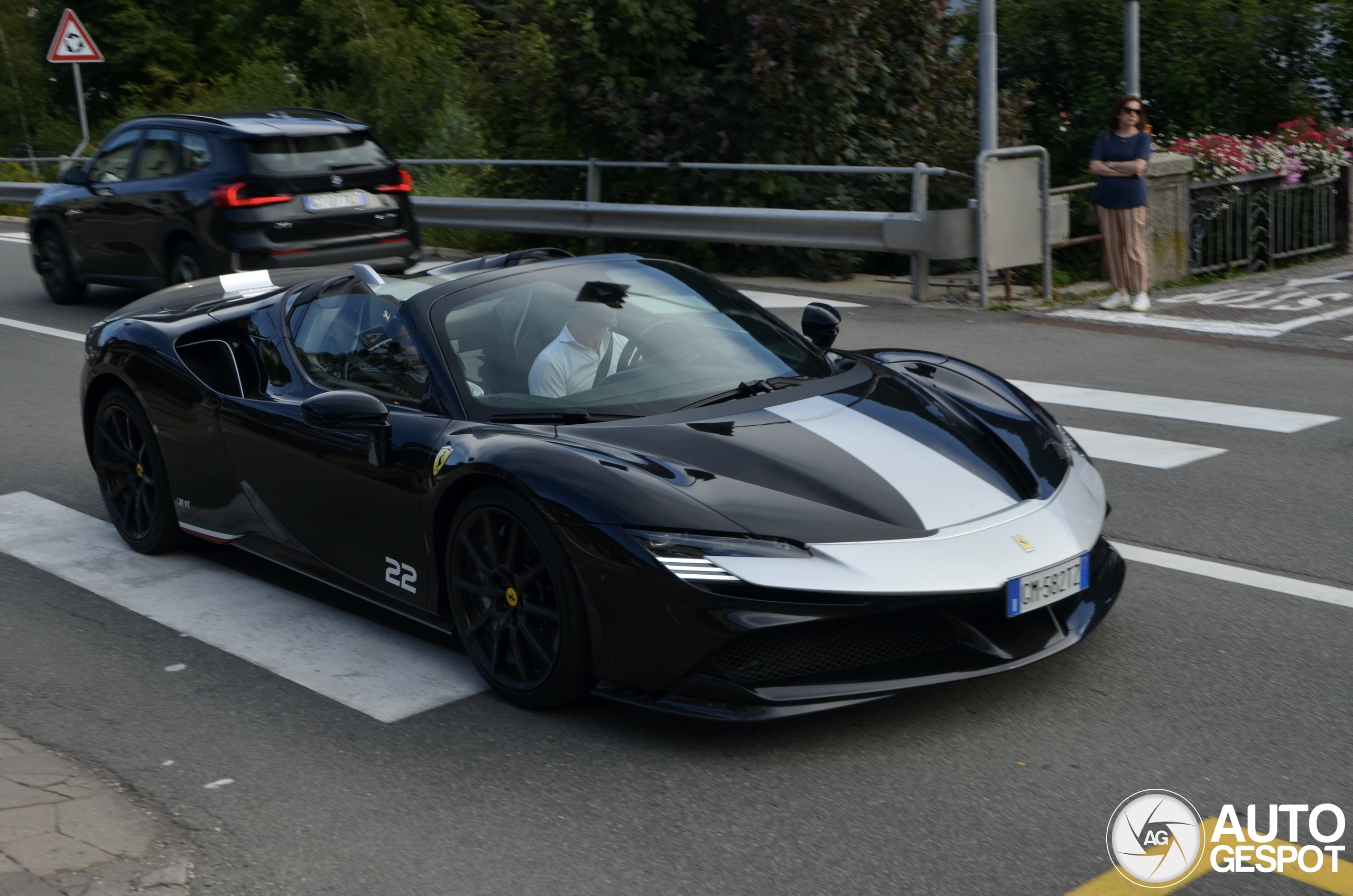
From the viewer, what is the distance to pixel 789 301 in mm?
12406

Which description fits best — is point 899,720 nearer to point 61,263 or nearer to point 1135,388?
point 1135,388

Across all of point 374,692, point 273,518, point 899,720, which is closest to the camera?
point 899,720

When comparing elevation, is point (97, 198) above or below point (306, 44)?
below

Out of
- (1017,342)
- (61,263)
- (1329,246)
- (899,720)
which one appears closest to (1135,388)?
(1017,342)

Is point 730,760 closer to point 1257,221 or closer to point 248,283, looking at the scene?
point 248,283

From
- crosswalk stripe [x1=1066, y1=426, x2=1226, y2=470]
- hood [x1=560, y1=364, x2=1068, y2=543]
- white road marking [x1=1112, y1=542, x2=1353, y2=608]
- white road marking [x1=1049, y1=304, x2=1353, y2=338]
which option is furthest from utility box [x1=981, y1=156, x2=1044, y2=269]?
hood [x1=560, y1=364, x2=1068, y2=543]

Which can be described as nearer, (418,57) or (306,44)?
(418,57)

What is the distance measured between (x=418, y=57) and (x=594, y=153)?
13.6 m

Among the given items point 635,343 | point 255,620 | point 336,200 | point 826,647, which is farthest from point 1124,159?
point 826,647

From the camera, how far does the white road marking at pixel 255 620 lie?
4547 mm

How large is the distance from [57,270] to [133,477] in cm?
868

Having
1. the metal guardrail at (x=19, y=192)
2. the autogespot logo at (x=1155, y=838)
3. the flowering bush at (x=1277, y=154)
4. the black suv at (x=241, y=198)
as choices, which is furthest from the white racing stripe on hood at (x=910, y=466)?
the metal guardrail at (x=19, y=192)

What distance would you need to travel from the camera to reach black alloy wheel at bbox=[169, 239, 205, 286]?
40.1 ft

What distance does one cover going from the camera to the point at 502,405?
4.59 meters
